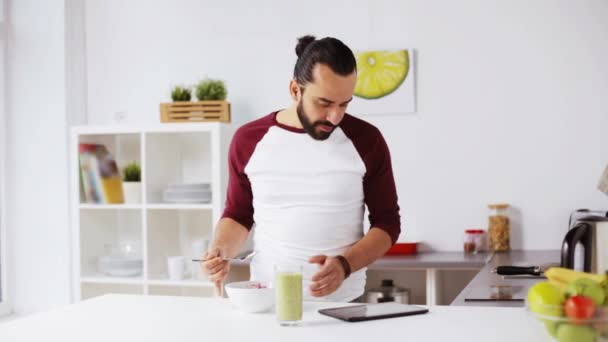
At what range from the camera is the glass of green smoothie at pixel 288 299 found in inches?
70.5

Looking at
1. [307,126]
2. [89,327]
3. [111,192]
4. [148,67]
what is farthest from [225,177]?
[89,327]

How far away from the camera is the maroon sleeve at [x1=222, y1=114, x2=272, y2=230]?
249 cm

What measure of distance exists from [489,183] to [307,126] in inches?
67.5

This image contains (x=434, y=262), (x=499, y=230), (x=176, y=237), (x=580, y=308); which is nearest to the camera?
(x=580, y=308)

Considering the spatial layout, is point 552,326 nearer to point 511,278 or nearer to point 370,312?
point 370,312

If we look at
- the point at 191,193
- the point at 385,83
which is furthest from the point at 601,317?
the point at 191,193

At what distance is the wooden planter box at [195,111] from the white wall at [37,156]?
725mm

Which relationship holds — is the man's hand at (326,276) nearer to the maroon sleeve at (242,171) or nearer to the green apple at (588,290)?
the maroon sleeve at (242,171)

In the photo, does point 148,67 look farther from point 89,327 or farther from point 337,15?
point 89,327

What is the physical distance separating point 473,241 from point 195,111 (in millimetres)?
1541

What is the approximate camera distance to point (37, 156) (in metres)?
4.34

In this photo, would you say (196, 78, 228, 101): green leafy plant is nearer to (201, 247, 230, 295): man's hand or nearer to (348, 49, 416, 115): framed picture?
(348, 49, 416, 115): framed picture

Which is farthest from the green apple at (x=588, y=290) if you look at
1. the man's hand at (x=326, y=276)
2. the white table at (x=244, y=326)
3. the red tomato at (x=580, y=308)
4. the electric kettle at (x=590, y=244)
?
the electric kettle at (x=590, y=244)

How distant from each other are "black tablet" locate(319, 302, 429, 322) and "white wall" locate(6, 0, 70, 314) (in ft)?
9.01
